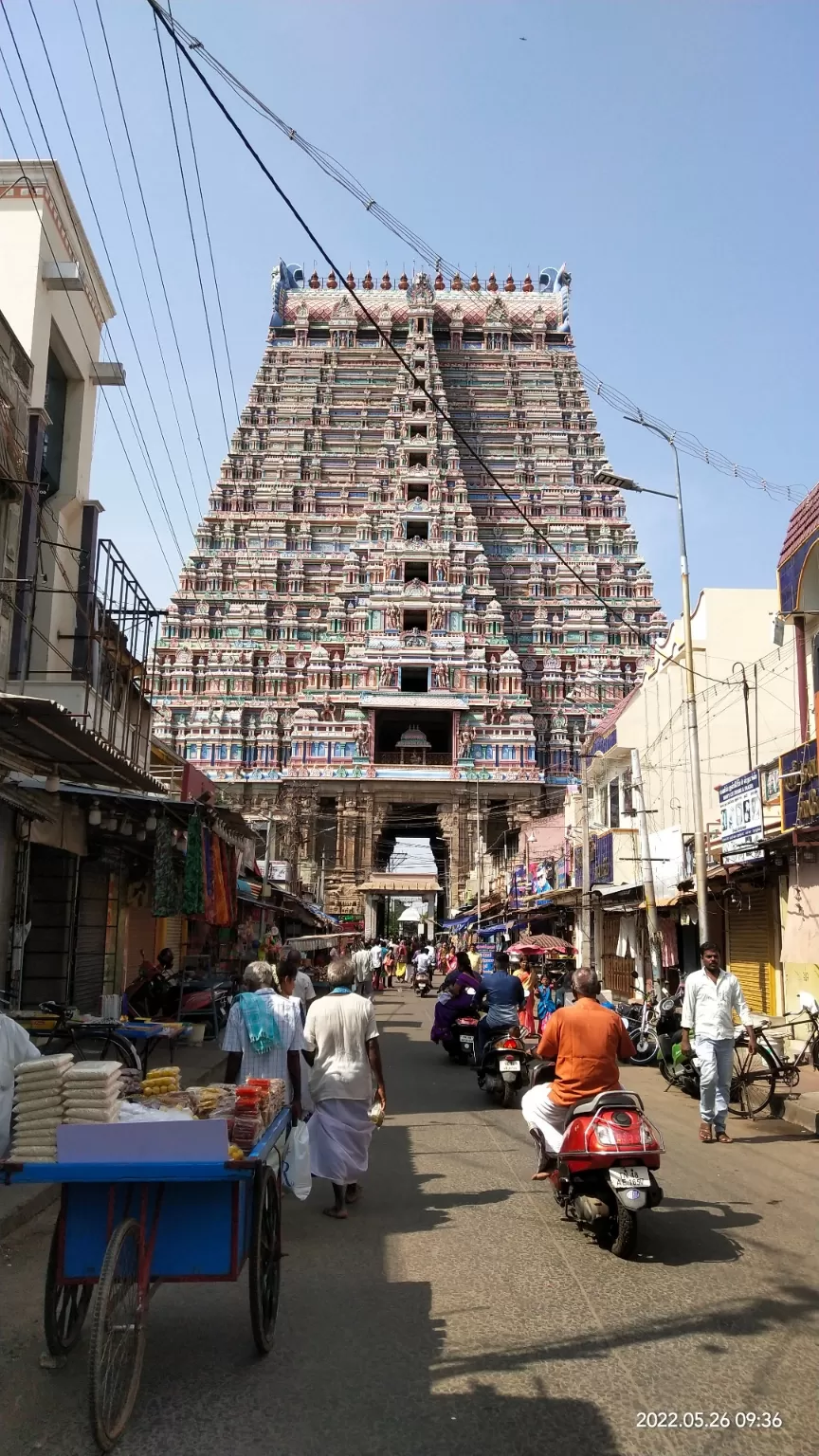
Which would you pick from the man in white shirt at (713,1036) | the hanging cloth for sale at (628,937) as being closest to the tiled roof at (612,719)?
the hanging cloth for sale at (628,937)

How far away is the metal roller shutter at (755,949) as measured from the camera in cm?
1677

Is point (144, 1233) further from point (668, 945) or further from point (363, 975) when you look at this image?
point (668, 945)

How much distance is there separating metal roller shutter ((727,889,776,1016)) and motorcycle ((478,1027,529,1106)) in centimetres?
736

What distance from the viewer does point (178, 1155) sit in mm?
3746

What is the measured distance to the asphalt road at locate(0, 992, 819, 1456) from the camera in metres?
3.40

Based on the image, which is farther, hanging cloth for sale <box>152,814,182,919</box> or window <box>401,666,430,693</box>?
window <box>401,666,430,693</box>

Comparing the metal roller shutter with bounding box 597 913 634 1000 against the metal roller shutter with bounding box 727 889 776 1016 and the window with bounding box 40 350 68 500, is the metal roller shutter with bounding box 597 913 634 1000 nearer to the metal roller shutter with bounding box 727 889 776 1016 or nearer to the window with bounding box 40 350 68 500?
the metal roller shutter with bounding box 727 889 776 1016

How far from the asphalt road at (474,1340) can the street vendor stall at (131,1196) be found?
0.78 feet

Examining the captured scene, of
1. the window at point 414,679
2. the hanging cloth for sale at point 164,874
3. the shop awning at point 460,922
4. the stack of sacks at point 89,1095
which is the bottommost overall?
the stack of sacks at point 89,1095

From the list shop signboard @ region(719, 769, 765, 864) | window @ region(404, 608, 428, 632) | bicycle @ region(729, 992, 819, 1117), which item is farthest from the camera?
window @ region(404, 608, 428, 632)

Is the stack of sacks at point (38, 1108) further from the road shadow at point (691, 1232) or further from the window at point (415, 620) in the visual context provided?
the window at point (415, 620)

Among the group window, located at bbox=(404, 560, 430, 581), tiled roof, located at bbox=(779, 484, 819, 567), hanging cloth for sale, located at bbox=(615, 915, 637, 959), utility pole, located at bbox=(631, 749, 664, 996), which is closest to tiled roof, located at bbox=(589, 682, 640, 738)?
utility pole, located at bbox=(631, 749, 664, 996)

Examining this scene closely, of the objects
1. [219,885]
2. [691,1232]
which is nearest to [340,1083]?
[691,1232]

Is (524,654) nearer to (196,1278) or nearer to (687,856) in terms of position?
(687,856)
